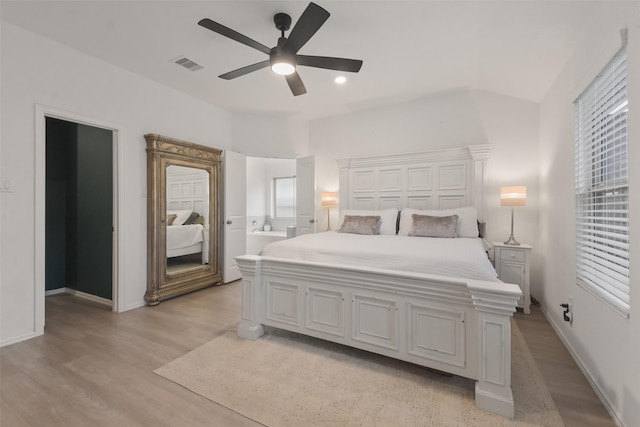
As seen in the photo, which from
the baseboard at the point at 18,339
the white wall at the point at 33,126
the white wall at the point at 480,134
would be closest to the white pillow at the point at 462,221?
the white wall at the point at 480,134

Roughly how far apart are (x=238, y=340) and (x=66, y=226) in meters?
3.38

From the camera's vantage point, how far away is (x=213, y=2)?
7.08 ft

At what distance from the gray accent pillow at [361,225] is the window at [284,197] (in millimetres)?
3048

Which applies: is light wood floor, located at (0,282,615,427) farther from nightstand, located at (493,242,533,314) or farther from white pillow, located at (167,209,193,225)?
white pillow, located at (167,209,193,225)

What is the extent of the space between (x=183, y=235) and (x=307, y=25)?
314 cm

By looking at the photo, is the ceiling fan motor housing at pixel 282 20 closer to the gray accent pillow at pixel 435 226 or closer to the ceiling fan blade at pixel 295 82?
the ceiling fan blade at pixel 295 82

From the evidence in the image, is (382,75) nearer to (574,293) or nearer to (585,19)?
(585,19)

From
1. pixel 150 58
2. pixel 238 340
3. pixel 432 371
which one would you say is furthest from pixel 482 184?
pixel 150 58

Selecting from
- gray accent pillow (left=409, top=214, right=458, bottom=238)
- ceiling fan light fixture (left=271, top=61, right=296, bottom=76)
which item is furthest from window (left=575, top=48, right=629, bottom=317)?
ceiling fan light fixture (left=271, top=61, right=296, bottom=76)

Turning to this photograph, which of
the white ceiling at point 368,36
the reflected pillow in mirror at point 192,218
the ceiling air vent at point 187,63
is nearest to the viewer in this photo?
the white ceiling at point 368,36

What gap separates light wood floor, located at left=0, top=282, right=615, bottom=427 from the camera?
158 centimetres

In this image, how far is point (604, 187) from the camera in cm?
182

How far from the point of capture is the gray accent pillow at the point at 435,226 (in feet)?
10.5

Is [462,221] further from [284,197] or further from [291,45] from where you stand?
[284,197]
